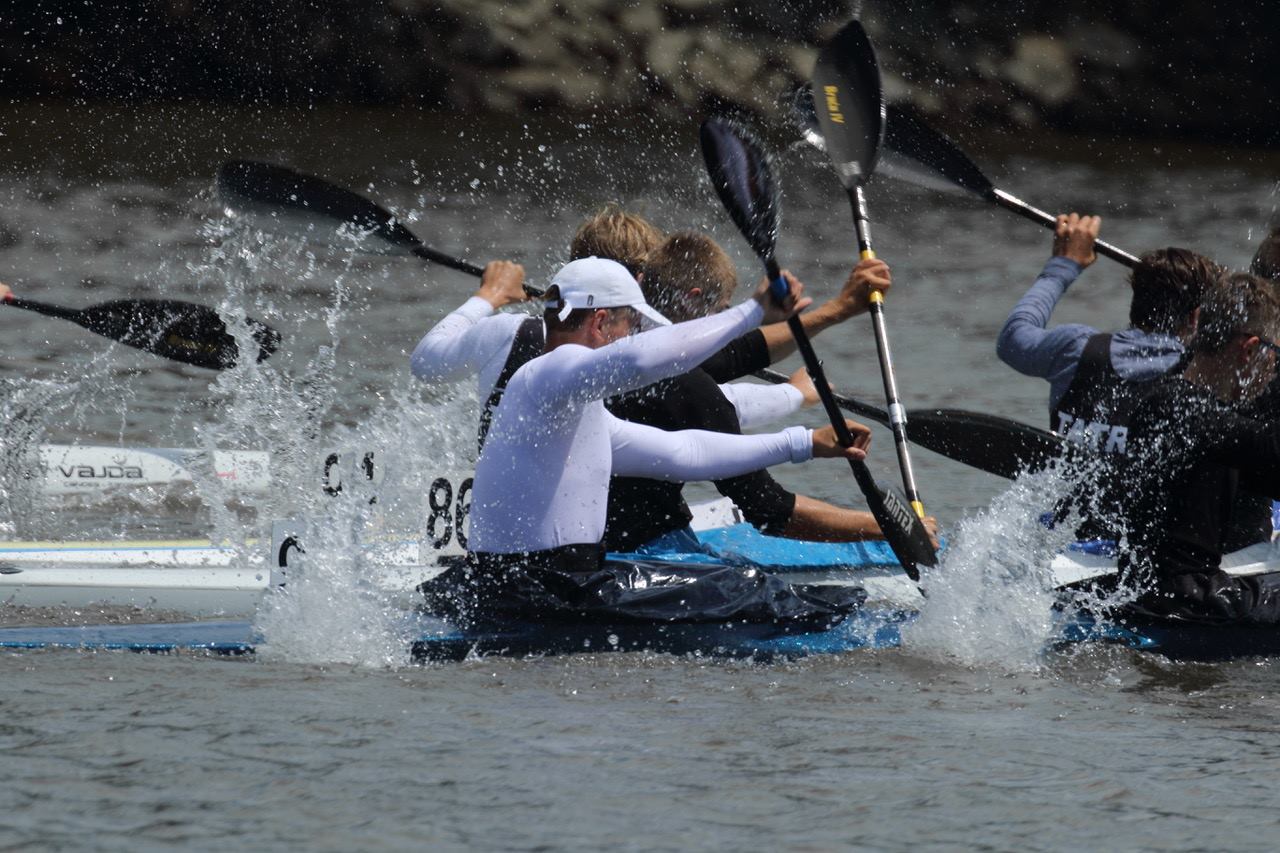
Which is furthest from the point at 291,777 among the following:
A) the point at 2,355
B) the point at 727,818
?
the point at 2,355

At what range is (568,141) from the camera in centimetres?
1973

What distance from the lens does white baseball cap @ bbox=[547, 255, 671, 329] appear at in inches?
182

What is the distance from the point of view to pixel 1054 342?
5719mm

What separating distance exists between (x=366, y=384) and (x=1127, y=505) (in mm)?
5875

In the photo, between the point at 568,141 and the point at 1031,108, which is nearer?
the point at 568,141

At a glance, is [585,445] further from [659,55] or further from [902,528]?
[659,55]

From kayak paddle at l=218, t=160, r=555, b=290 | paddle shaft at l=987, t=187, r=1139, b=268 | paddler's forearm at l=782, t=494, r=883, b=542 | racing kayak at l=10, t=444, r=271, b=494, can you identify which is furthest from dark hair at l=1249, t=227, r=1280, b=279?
racing kayak at l=10, t=444, r=271, b=494

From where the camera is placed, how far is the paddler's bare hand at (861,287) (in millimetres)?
4562

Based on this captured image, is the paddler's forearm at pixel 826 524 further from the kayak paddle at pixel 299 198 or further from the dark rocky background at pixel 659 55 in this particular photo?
the dark rocky background at pixel 659 55

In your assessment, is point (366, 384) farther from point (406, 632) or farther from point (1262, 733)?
point (1262, 733)

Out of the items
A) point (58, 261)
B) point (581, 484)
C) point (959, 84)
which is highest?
point (959, 84)

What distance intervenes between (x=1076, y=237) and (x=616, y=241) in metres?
1.52

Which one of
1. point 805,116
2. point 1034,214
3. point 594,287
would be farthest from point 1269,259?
point 594,287

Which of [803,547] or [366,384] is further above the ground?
Answer: [366,384]
